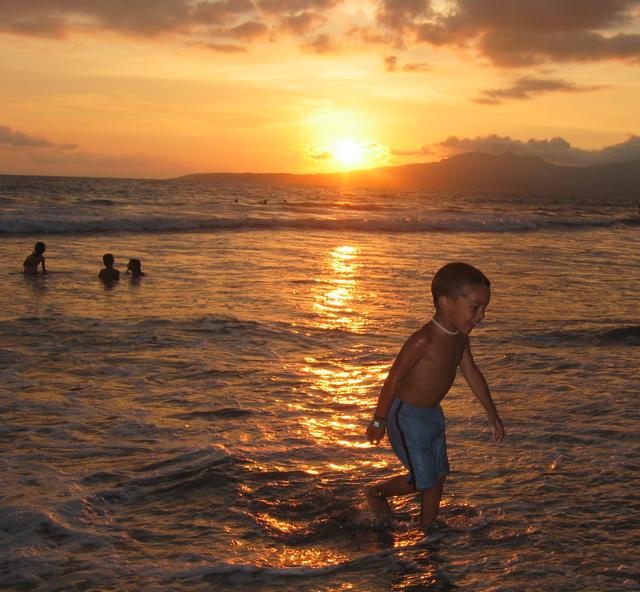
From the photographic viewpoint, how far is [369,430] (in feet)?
14.1

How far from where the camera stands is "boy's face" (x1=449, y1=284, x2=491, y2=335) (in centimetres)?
423

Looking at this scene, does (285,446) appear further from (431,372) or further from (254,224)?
(254,224)

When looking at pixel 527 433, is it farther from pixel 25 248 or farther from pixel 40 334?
pixel 25 248

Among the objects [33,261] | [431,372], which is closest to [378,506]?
[431,372]

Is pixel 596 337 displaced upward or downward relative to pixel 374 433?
downward

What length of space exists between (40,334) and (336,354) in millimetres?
3857

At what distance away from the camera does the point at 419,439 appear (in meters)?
4.43

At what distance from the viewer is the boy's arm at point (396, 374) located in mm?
4301

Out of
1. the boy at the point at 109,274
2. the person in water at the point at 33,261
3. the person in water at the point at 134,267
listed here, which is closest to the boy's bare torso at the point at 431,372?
the boy at the point at 109,274

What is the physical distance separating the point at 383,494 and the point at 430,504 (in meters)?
0.30

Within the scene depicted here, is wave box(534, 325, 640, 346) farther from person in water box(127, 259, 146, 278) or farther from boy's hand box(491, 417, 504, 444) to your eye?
person in water box(127, 259, 146, 278)

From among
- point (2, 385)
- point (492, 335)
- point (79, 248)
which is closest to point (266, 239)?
point (79, 248)

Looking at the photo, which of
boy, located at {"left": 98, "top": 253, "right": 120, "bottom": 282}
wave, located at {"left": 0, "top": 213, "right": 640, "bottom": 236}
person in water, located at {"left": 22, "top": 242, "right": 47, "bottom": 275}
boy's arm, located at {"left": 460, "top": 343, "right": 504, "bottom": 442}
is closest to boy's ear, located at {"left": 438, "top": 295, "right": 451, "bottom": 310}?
boy's arm, located at {"left": 460, "top": 343, "right": 504, "bottom": 442}

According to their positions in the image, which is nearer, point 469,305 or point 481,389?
point 469,305
